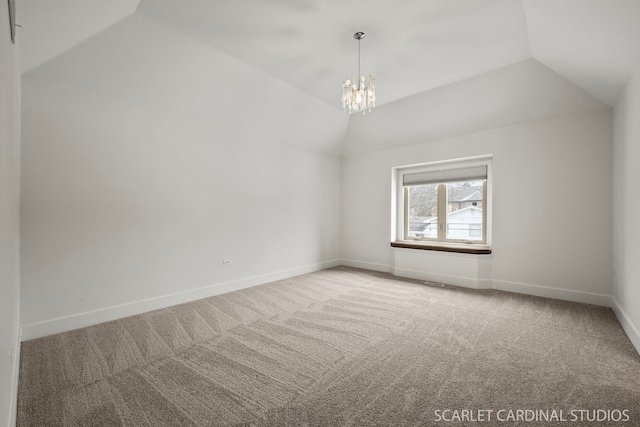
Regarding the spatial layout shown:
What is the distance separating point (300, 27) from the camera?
9.69 feet

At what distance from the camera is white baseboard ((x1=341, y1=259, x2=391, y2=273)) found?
594cm

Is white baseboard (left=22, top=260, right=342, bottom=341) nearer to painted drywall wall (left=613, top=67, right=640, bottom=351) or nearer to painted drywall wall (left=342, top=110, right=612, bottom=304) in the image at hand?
painted drywall wall (left=342, top=110, right=612, bottom=304)

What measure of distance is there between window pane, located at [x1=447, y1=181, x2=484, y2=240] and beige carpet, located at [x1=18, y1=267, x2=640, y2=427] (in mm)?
1702

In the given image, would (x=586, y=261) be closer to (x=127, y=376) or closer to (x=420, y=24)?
(x=420, y=24)

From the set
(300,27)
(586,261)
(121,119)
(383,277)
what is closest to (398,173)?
(383,277)

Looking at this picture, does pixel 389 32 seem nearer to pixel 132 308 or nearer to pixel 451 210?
pixel 451 210

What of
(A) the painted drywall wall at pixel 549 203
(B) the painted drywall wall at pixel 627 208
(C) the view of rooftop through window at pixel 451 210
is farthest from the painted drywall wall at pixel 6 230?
(C) the view of rooftop through window at pixel 451 210

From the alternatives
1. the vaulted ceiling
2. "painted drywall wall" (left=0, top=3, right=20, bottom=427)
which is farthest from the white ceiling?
"painted drywall wall" (left=0, top=3, right=20, bottom=427)

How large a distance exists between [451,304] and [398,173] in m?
3.02

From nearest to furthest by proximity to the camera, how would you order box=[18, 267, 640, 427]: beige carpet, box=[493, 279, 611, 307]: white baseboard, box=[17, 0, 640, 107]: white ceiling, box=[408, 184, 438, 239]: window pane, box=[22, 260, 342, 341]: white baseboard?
1. box=[18, 267, 640, 427]: beige carpet
2. box=[17, 0, 640, 107]: white ceiling
3. box=[22, 260, 342, 341]: white baseboard
4. box=[493, 279, 611, 307]: white baseboard
5. box=[408, 184, 438, 239]: window pane

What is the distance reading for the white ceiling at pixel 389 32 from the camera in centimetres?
233

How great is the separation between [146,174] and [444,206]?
16.6 ft

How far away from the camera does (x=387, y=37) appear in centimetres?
308

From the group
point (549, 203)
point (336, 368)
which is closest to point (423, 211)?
point (549, 203)
